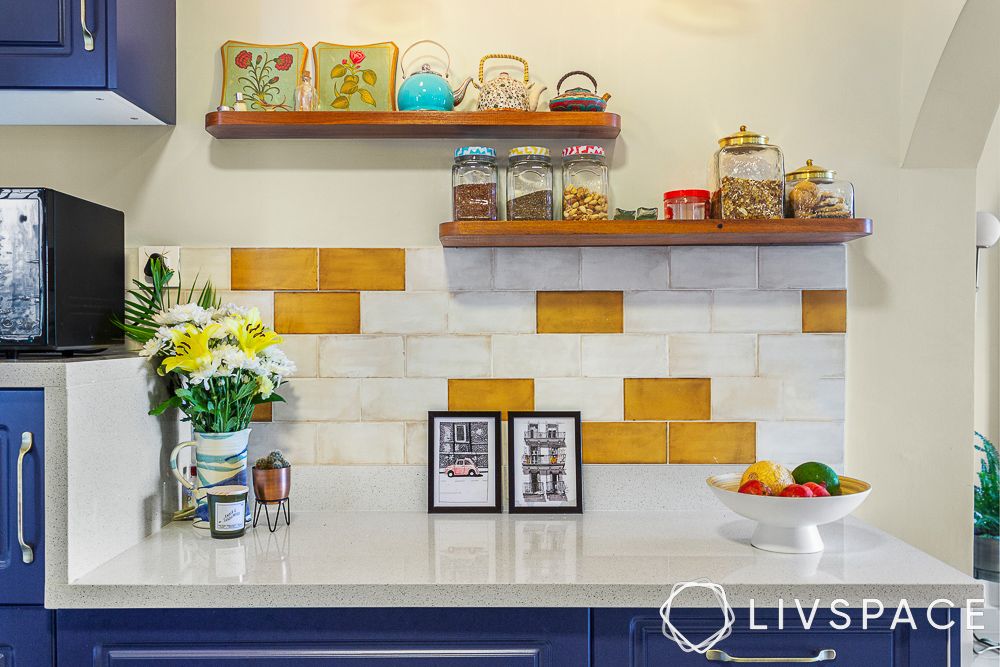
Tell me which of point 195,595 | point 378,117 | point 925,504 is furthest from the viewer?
point 925,504

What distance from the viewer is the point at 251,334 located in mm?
1667

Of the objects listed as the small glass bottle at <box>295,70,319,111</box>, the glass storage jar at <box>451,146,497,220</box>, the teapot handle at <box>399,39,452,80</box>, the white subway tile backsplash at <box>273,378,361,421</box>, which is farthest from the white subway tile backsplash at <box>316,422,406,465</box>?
the teapot handle at <box>399,39,452,80</box>

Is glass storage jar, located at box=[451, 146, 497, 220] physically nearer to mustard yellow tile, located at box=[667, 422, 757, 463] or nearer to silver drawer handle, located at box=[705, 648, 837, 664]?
mustard yellow tile, located at box=[667, 422, 757, 463]

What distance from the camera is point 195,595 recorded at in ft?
4.27

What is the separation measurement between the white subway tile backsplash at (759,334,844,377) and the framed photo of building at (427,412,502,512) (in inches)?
27.7

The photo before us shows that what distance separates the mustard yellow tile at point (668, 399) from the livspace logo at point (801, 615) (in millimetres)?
595

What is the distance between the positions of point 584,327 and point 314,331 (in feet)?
2.23

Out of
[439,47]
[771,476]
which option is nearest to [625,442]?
[771,476]

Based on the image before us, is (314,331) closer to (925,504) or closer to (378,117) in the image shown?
(378,117)

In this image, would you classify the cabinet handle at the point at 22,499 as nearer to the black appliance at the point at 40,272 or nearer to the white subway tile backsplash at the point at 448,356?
the black appliance at the point at 40,272

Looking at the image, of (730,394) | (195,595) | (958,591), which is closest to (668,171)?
(730,394)

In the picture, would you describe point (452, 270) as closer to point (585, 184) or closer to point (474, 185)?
point (474, 185)

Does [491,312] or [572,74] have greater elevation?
[572,74]

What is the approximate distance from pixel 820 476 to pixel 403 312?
40.3 inches
